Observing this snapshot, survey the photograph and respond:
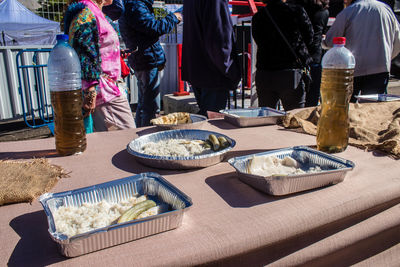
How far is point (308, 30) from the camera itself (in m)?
2.91

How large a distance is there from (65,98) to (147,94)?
2.33 m

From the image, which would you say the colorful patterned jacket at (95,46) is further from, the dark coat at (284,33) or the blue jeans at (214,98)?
the dark coat at (284,33)

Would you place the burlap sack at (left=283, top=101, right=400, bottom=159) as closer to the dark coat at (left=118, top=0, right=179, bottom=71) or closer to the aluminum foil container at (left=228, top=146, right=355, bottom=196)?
the aluminum foil container at (left=228, top=146, right=355, bottom=196)

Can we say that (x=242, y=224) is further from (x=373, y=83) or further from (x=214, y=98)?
(x=373, y=83)

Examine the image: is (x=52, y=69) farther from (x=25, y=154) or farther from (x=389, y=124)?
(x=389, y=124)

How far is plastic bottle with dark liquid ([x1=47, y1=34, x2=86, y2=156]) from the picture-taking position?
1.28 meters

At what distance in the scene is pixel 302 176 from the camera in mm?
936

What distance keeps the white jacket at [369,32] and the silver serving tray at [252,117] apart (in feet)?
5.57

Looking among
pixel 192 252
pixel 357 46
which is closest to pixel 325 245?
pixel 192 252

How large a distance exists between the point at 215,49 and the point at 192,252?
209cm

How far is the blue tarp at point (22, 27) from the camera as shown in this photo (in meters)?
11.0

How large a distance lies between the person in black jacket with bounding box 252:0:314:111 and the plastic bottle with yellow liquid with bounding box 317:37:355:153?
5.33ft

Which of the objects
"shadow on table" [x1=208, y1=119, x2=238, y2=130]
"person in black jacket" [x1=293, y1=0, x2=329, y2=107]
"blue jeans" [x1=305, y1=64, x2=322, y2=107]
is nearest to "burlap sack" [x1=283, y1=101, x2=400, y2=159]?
"shadow on table" [x1=208, y1=119, x2=238, y2=130]

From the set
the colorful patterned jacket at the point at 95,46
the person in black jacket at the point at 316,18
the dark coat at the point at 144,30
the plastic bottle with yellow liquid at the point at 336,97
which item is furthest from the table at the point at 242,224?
the person in black jacket at the point at 316,18
